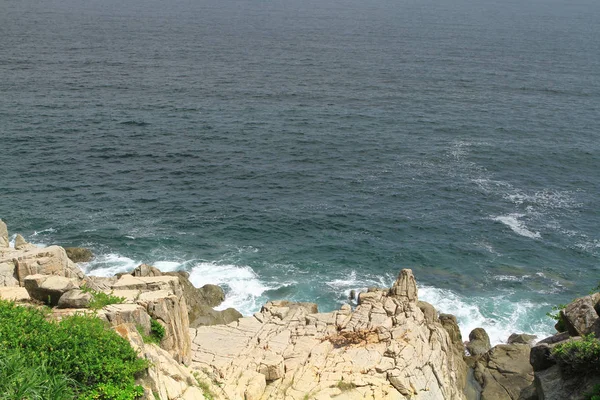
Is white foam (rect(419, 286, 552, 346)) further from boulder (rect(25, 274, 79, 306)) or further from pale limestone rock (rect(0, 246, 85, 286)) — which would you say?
boulder (rect(25, 274, 79, 306))

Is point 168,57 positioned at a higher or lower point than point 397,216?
higher

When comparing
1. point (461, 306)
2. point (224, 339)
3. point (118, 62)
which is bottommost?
point (461, 306)

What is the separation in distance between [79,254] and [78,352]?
43821mm

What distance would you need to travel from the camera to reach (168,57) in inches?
6058

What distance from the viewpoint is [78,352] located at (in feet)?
82.6

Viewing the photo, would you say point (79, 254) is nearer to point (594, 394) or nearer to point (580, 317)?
point (580, 317)

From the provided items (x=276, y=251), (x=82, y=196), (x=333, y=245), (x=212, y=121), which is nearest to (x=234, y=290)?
(x=276, y=251)

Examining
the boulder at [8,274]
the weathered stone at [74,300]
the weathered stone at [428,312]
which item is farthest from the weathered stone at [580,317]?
the boulder at [8,274]

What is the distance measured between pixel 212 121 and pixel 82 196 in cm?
3357

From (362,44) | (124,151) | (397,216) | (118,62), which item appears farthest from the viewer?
(362,44)

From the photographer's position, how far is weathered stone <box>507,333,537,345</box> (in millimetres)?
56812

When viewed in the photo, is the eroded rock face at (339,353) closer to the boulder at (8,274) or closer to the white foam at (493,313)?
the white foam at (493,313)

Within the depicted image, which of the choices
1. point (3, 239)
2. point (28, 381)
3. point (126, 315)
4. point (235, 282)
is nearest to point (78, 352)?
point (28, 381)

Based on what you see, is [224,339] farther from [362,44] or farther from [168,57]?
[362,44]
